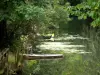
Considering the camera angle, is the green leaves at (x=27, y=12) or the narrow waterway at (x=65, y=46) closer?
the green leaves at (x=27, y=12)

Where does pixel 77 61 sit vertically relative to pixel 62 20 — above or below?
below

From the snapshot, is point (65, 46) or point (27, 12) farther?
point (65, 46)

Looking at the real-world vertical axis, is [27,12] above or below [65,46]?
above

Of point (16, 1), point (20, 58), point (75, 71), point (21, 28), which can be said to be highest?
point (16, 1)

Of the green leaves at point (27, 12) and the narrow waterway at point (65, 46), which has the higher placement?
the green leaves at point (27, 12)

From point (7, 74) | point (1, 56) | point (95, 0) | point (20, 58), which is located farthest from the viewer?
point (20, 58)

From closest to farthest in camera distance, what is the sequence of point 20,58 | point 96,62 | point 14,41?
point 20,58 → point 14,41 → point 96,62

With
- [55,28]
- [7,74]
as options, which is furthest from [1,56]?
[55,28]

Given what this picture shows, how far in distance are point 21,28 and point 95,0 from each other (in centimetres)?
1002

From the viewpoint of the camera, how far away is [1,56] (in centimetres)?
842

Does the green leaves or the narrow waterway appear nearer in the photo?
the green leaves

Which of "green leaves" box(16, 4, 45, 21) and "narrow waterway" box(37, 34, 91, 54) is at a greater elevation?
"green leaves" box(16, 4, 45, 21)

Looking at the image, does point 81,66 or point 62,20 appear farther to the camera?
point 62,20

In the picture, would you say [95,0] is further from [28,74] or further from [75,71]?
[75,71]
